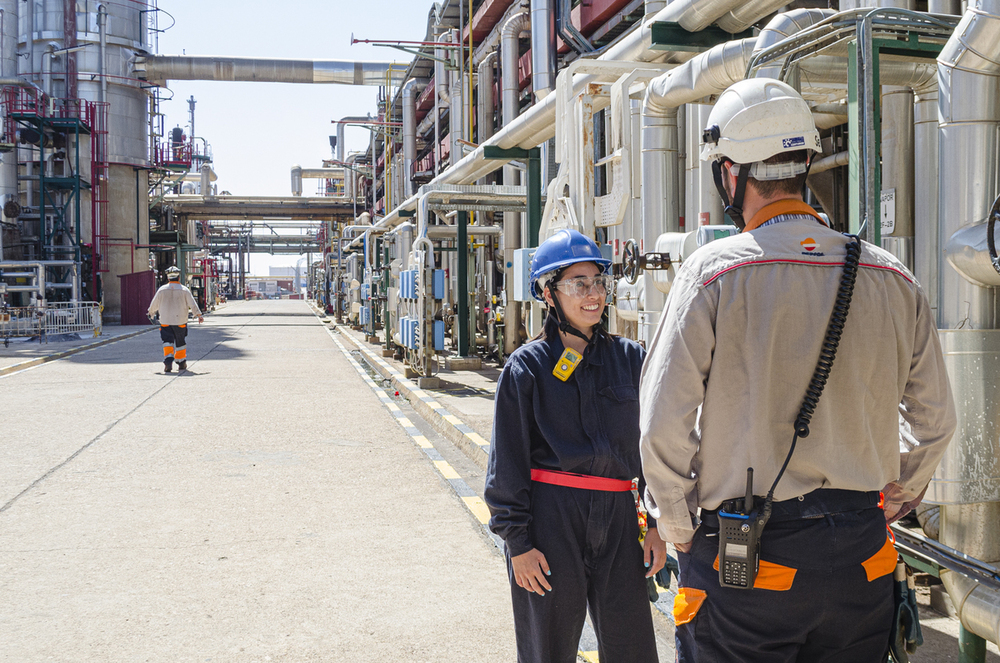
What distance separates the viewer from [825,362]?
6.63 feet

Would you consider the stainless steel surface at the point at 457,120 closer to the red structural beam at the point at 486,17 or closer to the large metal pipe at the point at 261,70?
the red structural beam at the point at 486,17

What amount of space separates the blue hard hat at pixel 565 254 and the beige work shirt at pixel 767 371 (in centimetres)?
82

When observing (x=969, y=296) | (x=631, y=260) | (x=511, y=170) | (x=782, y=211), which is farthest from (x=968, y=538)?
(x=511, y=170)

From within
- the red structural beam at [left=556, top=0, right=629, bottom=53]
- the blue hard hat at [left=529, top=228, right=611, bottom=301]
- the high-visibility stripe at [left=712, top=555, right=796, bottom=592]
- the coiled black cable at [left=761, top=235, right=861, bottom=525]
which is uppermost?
the red structural beam at [left=556, top=0, right=629, bottom=53]

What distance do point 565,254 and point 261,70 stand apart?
34720mm

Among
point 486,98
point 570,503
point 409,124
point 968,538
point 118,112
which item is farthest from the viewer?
point 118,112

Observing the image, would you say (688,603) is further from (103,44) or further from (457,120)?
(103,44)

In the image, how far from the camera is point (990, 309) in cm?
357

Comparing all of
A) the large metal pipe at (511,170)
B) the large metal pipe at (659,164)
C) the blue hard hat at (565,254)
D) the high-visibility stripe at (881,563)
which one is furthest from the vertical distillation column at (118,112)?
the high-visibility stripe at (881,563)

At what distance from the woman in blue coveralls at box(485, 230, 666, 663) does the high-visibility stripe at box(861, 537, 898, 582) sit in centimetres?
82

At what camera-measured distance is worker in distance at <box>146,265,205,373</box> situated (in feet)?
53.0

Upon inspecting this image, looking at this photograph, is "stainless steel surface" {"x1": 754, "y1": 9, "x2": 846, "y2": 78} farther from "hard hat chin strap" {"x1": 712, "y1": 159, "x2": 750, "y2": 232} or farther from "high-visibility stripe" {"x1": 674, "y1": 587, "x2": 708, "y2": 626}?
"high-visibility stripe" {"x1": 674, "y1": 587, "x2": 708, "y2": 626}

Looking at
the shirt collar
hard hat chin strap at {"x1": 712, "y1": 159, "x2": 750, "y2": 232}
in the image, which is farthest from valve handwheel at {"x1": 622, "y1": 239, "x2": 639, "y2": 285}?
the shirt collar

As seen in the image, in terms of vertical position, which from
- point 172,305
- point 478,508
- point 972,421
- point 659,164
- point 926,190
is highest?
point 659,164
